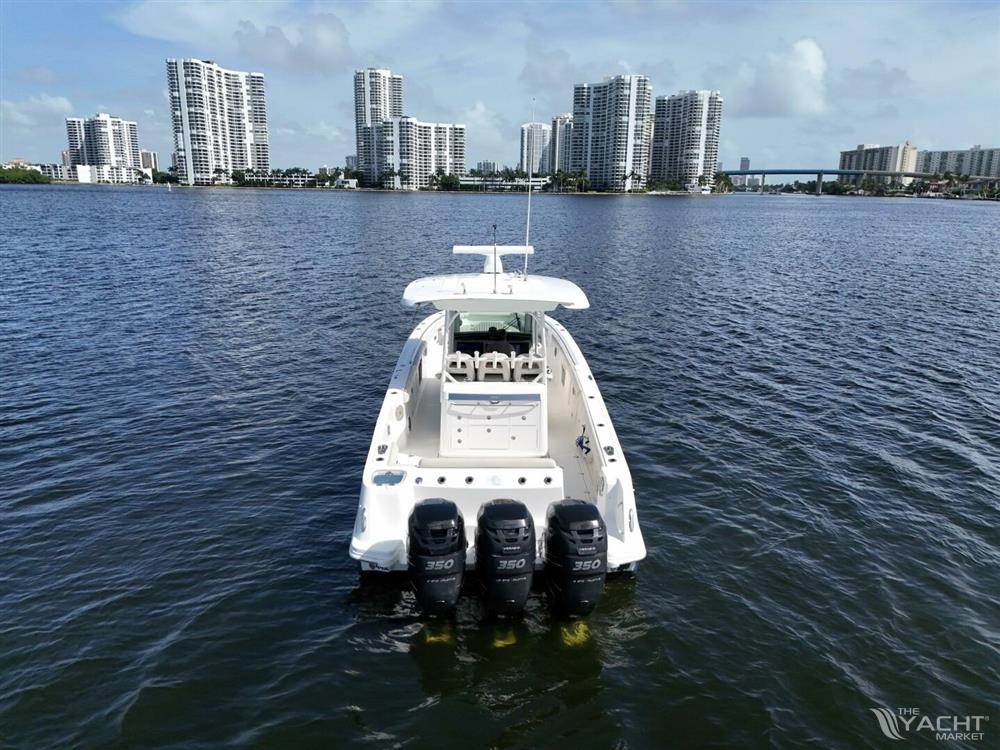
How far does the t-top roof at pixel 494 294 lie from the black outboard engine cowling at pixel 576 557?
169 inches

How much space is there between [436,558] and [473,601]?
1.56 m

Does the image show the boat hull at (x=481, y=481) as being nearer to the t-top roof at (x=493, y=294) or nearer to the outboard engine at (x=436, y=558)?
the outboard engine at (x=436, y=558)

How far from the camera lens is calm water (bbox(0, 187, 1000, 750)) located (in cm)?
767

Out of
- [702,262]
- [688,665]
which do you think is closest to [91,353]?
[688,665]

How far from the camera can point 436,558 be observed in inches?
314

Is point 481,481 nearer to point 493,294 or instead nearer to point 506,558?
point 506,558

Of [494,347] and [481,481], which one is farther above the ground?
[494,347]

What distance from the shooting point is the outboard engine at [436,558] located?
26.2ft

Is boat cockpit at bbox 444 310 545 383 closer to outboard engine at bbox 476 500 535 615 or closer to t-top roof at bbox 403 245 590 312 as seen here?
t-top roof at bbox 403 245 590 312

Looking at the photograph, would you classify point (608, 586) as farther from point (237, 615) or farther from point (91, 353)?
point (91, 353)

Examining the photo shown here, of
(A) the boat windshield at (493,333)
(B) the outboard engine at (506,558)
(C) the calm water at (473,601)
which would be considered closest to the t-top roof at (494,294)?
(A) the boat windshield at (493,333)

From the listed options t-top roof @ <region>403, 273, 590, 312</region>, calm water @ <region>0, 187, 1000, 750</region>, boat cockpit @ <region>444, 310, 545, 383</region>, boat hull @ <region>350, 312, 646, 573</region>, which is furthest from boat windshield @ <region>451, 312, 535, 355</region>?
calm water @ <region>0, 187, 1000, 750</region>

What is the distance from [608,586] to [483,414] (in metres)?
3.20

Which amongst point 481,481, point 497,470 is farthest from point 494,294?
point 481,481
